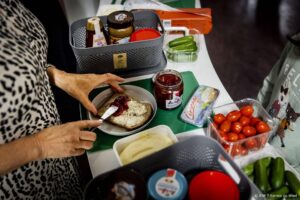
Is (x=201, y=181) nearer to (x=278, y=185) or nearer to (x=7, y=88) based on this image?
(x=278, y=185)

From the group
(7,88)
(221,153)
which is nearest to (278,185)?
(221,153)

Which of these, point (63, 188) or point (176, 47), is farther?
point (176, 47)

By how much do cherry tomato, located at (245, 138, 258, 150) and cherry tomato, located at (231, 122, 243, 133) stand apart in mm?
51

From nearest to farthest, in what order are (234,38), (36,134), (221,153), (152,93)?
1. (221,153)
2. (36,134)
3. (152,93)
4. (234,38)

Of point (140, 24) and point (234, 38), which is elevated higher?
point (140, 24)

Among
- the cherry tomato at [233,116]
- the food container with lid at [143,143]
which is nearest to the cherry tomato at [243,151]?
the cherry tomato at [233,116]

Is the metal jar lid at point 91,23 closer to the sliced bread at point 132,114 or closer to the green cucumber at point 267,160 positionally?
the sliced bread at point 132,114

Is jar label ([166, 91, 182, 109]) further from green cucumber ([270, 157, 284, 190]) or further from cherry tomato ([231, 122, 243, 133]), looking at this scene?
green cucumber ([270, 157, 284, 190])

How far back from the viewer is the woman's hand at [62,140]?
0.96m

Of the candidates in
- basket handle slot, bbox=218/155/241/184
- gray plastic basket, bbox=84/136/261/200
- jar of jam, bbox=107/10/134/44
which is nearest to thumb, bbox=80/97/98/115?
jar of jam, bbox=107/10/134/44

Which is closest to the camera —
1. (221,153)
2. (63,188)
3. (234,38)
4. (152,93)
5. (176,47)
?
(221,153)

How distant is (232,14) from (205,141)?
2841mm

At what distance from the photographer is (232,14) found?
3381mm

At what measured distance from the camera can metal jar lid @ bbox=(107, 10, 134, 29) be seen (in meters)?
1.39
